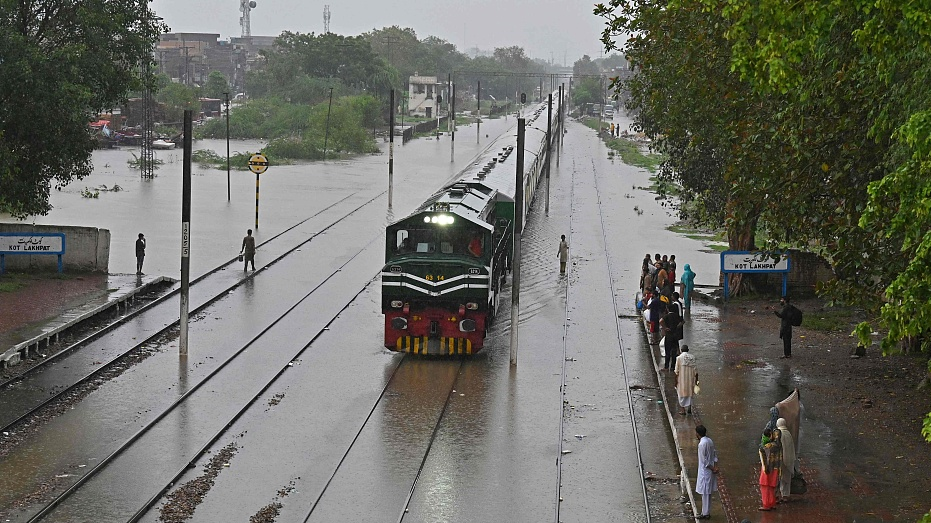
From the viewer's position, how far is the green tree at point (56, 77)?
24531 mm

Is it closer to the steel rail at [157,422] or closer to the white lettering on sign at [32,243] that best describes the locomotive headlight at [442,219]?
the steel rail at [157,422]

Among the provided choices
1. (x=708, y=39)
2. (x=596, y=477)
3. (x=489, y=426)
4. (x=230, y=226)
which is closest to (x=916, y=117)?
(x=596, y=477)

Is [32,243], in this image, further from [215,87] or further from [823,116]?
[215,87]

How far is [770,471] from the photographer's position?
45.6 feet

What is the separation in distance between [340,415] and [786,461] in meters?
7.16

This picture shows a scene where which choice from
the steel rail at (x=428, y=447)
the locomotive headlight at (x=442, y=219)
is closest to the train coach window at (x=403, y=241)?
the locomotive headlight at (x=442, y=219)

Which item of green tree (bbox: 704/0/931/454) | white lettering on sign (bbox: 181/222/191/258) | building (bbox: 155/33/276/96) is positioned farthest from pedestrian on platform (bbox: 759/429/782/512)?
building (bbox: 155/33/276/96)

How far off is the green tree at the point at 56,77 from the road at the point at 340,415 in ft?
13.8

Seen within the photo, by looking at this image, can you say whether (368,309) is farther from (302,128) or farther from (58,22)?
(302,128)

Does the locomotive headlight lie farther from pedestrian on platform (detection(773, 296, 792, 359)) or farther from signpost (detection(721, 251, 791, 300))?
signpost (detection(721, 251, 791, 300))

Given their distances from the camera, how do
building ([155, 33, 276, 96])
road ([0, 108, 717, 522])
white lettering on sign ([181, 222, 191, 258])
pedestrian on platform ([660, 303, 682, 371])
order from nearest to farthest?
road ([0, 108, 717, 522])
pedestrian on platform ([660, 303, 682, 371])
white lettering on sign ([181, 222, 191, 258])
building ([155, 33, 276, 96])

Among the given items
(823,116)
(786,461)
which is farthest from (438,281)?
(786,461)

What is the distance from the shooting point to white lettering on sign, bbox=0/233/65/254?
92.0 ft

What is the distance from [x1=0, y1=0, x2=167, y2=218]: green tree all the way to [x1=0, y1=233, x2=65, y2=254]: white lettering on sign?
74 cm
